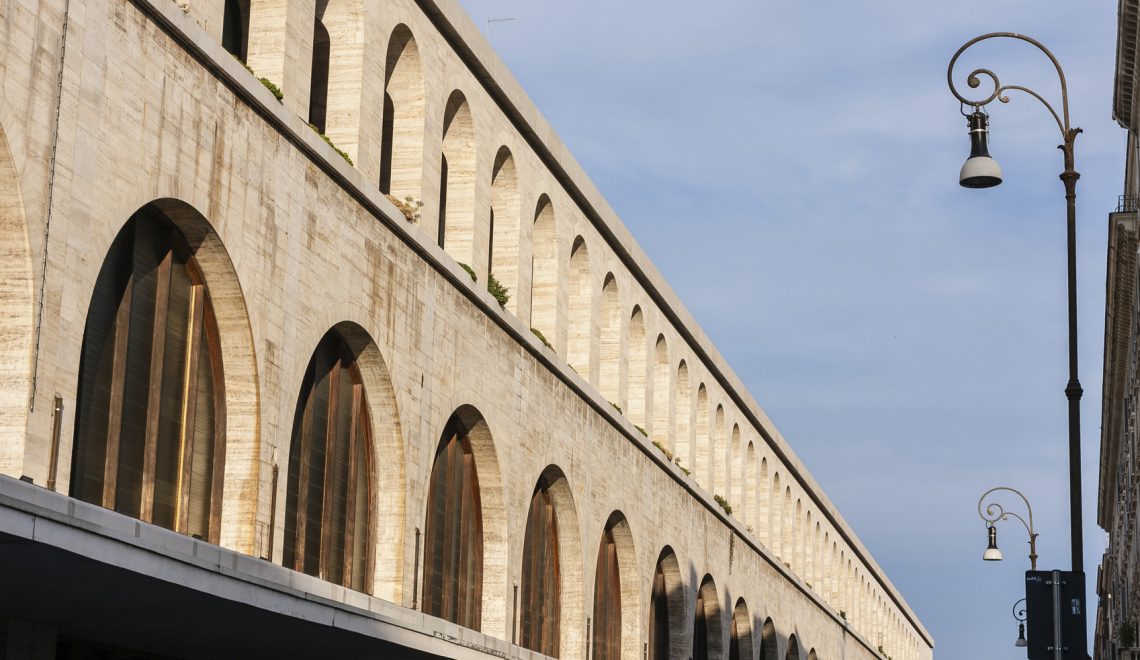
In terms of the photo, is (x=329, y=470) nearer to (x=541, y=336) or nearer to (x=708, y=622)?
(x=541, y=336)

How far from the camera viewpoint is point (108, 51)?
15.6 m

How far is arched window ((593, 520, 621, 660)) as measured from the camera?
108 feet

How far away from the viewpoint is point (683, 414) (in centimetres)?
4156

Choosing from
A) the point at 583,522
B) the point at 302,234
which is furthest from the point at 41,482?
the point at 583,522

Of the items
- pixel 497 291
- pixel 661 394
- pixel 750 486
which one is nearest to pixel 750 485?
pixel 750 486

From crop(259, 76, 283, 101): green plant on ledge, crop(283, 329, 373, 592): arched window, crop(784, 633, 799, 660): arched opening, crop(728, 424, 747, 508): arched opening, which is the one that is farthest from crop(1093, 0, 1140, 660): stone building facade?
crop(259, 76, 283, 101): green plant on ledge

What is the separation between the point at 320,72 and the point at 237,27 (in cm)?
232

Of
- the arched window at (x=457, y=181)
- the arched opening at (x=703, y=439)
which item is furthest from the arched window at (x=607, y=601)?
the arched opening at (x=703, y=439)

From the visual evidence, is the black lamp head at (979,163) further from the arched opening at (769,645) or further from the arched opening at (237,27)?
the arched opening at (769,645)

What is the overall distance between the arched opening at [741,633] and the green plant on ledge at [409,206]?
80.5 feet

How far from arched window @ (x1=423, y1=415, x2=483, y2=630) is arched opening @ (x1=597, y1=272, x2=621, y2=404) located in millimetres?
8622

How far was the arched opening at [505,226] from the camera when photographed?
28031 millimetres

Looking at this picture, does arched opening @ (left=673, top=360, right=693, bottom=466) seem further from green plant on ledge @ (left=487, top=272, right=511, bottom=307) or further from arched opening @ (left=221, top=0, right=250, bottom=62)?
arched opening @ (left=221, top=0, right=250, bottom=62)

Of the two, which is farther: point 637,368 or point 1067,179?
point 637,368
